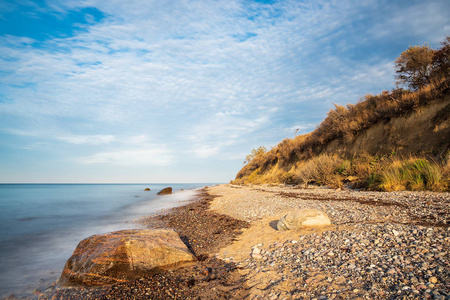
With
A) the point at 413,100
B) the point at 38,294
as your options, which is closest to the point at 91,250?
the point at 38,294

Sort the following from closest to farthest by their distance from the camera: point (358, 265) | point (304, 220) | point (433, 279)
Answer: point (433, 279) < point (358, 265) < point (304, 220)

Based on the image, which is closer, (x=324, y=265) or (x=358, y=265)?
(x=358, y=265)

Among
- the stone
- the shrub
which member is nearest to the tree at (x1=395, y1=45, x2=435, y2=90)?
the shrub

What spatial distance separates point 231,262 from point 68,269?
11.0ft

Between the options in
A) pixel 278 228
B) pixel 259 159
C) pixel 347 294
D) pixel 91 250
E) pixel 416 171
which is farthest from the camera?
pixel 259 159

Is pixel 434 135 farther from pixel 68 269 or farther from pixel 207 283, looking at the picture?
pixel 68 269

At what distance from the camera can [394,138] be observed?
13711mm

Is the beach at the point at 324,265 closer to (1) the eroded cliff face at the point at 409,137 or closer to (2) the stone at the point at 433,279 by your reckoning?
(2) the stone at the point at 433,279

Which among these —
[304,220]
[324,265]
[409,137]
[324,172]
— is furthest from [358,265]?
[324,172]

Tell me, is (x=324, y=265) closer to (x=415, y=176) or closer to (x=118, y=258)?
(x=118, y=258)

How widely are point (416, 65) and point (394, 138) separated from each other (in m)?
5.00

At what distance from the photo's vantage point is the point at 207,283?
3.88 m

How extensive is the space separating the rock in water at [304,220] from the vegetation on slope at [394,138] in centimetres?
601

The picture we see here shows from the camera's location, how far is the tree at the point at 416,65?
13.6 m
